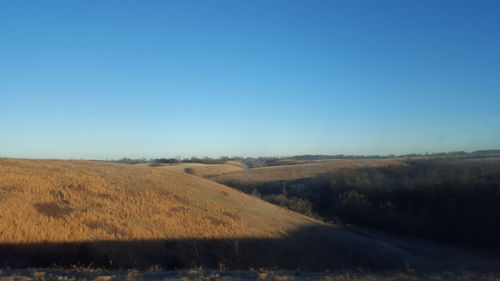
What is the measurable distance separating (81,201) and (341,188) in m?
30.9

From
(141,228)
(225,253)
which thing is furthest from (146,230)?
(225,253)

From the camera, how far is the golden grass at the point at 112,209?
1455cm

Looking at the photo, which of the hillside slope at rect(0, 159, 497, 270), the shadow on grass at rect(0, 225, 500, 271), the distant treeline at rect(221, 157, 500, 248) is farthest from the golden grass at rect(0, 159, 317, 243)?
the distant treeline at rect(221, 157, 500, 248)

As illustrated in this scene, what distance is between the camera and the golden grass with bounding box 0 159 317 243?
47.8 ft


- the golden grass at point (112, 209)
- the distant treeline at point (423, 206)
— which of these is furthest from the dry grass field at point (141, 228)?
the distant treeline at point (423, 206)

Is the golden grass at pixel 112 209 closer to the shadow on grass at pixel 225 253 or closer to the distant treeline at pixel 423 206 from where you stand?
the shadow on grass at pixel 225 253

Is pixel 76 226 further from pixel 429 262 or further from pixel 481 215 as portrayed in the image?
pixel 481 215

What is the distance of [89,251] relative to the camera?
14047mm

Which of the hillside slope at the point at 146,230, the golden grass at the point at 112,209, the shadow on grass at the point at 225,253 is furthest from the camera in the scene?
the golden grass at the point at 112,209

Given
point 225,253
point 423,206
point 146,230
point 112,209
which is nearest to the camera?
point 146,230

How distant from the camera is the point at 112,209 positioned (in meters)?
17.5

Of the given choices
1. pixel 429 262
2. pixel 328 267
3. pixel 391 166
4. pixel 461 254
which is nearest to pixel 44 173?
pixel 328 267

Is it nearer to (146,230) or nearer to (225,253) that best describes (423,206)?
(225,253)

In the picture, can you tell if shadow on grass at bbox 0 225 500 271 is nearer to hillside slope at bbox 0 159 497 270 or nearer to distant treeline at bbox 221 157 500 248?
hillside slope at bbox 0 159 497 270
